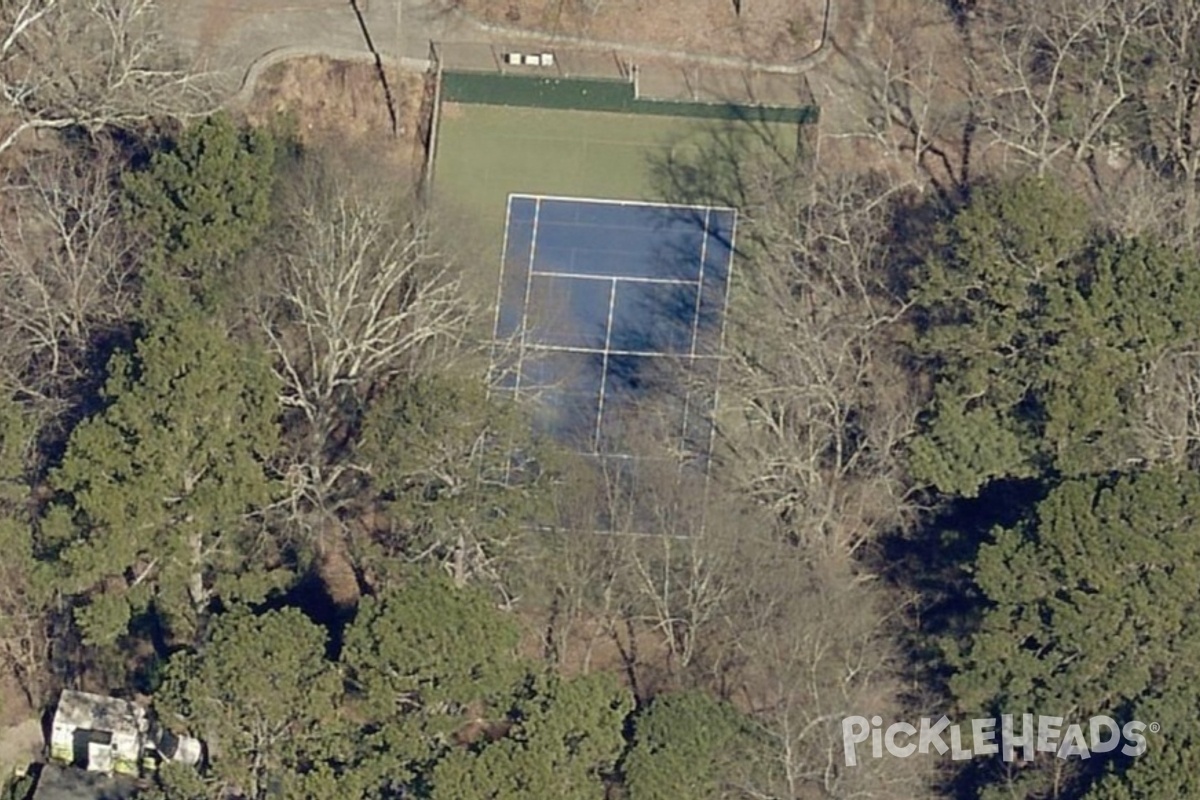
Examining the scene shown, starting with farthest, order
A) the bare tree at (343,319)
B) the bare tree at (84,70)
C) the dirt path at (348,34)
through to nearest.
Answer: the dirt path at (348,34)
the bare tree at (84,70)
the bare tree at (343,319)

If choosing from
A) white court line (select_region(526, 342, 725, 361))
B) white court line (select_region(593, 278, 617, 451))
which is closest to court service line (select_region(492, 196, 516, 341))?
white court line (select_region(526, 342, 725, 361))

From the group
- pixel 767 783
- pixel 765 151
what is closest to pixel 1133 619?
pixel 767 783

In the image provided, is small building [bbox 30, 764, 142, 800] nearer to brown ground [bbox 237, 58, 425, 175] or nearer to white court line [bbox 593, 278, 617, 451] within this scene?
white court line [bbox 593, 278, 617, 451]

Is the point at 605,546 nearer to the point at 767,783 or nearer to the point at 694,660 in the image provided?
the point at 694,660

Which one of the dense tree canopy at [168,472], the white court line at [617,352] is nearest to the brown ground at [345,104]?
the white court line at [617,352]

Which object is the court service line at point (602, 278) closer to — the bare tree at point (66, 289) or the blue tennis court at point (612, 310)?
the blue tennis court at point (612, 310)

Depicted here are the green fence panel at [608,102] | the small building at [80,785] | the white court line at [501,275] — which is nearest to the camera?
the small building at [80,785]
